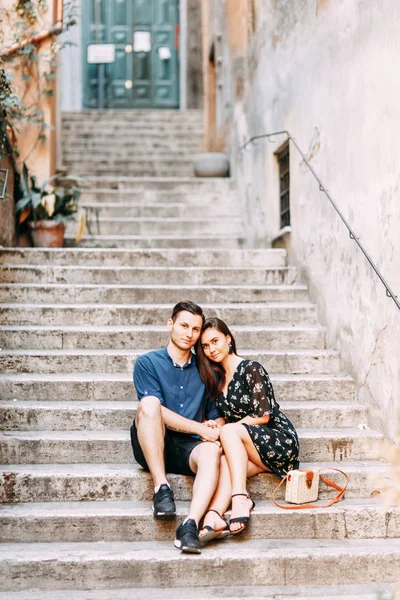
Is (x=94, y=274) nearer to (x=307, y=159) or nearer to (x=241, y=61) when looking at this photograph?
(x=307, y=159)

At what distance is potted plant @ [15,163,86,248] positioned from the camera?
680 cm

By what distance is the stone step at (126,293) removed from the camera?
19.0 feet

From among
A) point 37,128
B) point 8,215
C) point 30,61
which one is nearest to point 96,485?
point 8,215

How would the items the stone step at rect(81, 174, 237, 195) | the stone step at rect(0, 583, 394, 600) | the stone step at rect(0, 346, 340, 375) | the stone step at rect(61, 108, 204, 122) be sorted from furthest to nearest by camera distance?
the stone step at rect(61, 108, 204, 122) → the stone step at rect(81, 174, 237, 195) → the stone step at rect(0, 346, 340, 375) → the stone step at rect(0, 583, 394, 600)

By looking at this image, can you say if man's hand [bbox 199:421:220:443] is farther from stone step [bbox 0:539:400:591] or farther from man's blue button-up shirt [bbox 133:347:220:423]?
stone step [bbox 0:539:400:591]

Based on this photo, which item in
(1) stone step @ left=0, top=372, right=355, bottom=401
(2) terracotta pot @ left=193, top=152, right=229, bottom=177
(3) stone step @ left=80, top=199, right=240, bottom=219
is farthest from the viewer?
(2) terracotta pot @ left=193, top=152, right=229, bottom=177

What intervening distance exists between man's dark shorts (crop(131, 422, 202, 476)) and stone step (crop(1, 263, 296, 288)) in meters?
2.03

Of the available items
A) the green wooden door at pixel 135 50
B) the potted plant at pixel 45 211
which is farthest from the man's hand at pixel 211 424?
the green wooden door at pixel 135 50

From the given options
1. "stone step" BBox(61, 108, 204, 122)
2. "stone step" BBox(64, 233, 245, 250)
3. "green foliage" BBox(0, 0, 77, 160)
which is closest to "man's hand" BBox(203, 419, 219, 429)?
"stone step" BBox(64, 233, 245, 250)

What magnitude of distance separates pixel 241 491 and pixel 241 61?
6.26m

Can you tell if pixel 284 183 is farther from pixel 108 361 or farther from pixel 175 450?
pixel 175 450

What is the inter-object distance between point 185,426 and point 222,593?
0.88 metres

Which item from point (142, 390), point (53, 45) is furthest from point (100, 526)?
point (53, 45)

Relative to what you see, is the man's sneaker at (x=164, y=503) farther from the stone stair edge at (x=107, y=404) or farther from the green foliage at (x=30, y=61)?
the green foliage at (x=30, y=61)
